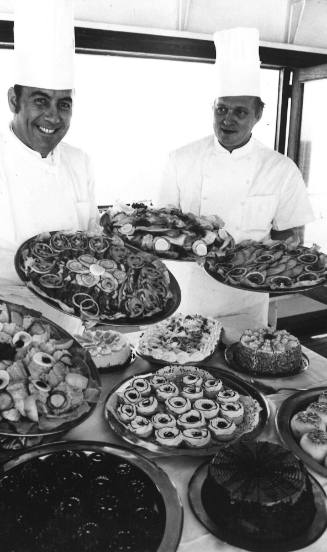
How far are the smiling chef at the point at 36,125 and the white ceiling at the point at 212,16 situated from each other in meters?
1.26

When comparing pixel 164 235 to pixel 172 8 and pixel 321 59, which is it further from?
pixel 321 59

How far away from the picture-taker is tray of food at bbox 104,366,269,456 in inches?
56.7

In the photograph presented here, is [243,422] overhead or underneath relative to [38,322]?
underneath

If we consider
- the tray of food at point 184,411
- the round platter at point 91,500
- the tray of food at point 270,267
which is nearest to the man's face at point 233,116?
the tray of food at point 270,267

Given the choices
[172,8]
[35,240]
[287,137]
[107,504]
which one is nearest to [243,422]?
[107,504]

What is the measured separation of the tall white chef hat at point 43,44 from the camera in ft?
6.76

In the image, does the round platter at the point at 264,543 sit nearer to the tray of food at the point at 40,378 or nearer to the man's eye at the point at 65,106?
the tray of food at the point at 40,378

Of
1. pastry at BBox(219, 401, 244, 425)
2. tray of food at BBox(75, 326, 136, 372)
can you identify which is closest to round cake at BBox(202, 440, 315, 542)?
pastry at BBox(219, 401, 244, 425)

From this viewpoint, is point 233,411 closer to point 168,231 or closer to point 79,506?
point 79,506

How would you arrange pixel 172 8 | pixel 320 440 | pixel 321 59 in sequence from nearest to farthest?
pixel 320 440 < pixel 172 8 < pixel 321 59

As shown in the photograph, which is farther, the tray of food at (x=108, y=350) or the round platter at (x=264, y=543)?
the tray of food at (x=108, y=350)

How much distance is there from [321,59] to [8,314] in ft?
A: 12.5

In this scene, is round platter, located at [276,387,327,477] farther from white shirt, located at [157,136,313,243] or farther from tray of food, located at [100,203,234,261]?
white shirt, located at [157,136,313,243]

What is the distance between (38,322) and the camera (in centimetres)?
156
